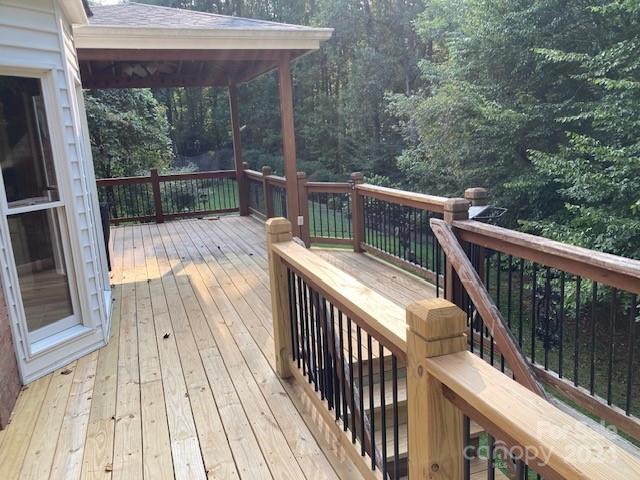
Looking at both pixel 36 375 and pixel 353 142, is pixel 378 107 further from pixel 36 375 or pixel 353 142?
pixel 36 375

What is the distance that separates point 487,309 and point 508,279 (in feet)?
1.66

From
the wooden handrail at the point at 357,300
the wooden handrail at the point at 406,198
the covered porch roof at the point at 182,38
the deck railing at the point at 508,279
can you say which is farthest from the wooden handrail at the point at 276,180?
the wooden handrail at the point at 357,300

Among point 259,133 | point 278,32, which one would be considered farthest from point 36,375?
point 259,133

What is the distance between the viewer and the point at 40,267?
128 inches

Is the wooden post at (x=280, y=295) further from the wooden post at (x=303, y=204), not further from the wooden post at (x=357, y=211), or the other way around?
the wooden post at (x=303, y=204)

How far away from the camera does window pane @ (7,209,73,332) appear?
3082mm

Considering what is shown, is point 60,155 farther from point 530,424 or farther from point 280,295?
point 530,424

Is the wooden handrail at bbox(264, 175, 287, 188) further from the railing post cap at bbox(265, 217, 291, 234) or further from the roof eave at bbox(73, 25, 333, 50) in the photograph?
the railing post cap at bbox(265, 217, 291, 234)

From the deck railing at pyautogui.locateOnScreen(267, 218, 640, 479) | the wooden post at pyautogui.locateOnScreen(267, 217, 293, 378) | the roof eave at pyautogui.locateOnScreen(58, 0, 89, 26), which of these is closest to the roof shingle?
the roof eave at pyautogui.locateOnScreen(58, 0, 89, 26)

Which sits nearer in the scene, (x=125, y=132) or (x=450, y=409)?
(x=450, y=409)

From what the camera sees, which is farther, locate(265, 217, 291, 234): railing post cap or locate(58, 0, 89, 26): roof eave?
locate(58, 0, 89, 26): roof eave

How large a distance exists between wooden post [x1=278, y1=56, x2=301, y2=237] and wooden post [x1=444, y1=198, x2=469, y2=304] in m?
3.12

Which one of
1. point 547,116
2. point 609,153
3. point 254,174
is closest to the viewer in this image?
point 609,153

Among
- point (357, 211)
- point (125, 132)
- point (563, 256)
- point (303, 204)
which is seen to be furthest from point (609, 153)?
point (125, 132)
